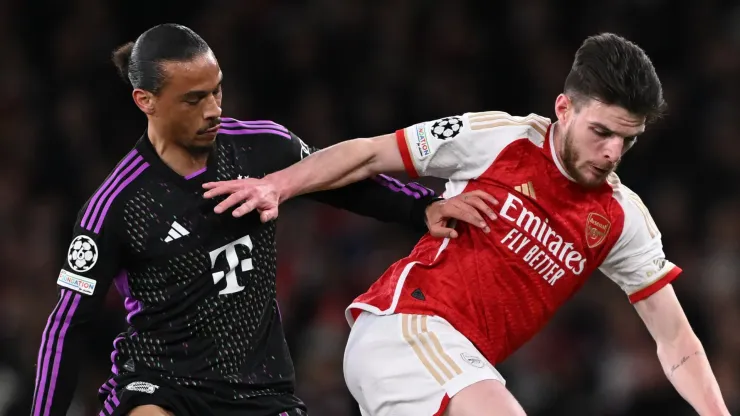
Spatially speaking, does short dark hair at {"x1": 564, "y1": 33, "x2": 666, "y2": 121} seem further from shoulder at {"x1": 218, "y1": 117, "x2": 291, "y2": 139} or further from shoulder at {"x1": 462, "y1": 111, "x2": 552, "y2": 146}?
shoulder at {"x1": 218, "y1": 117, "x2": 291, "y2": 139}

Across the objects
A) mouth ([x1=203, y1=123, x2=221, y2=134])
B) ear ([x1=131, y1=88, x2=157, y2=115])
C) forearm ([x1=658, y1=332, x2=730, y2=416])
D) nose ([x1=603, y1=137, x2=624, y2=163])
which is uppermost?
ear ([x1=131, y1=88, x2=157, y2=115])

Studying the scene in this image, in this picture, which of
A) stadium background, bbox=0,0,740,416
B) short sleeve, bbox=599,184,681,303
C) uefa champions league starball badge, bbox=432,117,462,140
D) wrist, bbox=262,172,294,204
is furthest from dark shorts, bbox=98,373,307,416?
stadium background, bbox=0,0,740,416

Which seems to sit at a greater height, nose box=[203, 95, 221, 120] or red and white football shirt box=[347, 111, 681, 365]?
nose box=[203, 95, 221, 120]

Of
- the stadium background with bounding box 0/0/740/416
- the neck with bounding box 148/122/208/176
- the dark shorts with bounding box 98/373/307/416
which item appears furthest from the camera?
the stadium background with bounding box 0/0/740/416

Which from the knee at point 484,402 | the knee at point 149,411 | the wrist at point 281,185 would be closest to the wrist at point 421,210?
the wrist at point 281,185

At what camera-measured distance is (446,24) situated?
8.27 meters

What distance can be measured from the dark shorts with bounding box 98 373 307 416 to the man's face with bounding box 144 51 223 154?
0.75m

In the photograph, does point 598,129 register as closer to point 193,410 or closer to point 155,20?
point 193,410

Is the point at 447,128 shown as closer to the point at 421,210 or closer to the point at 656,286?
the point at 421,210

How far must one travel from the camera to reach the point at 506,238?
360 centimetres

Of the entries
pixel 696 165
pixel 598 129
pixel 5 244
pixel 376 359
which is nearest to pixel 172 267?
pixel 376 359

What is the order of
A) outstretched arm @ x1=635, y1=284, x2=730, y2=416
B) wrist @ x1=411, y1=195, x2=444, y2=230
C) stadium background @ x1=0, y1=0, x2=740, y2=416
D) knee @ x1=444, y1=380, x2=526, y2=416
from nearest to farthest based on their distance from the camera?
1. knee @ x1=444, y1=380, x2=526, y2=416
2. outstretched arm @ x1=635, y1=284, x2=730, y2=416
3. wrist @ x1=411, y1=195, x2=444, y2=230
4. stadium background @ x1=0, y1=0, x2=740, y2=416

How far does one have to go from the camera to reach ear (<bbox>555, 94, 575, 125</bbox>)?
359cm

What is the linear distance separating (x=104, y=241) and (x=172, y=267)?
0.75 feet
